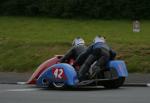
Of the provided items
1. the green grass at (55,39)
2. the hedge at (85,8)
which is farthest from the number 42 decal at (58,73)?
the hedge at (85,8)

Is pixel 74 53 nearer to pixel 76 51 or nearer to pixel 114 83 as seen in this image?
pixel 76 51

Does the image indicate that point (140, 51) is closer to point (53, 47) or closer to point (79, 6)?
point (53, 47)

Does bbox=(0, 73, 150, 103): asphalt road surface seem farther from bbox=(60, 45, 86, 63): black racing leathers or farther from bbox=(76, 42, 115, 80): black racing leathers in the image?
bbox=(60, 45, 86, 63): black racing leathers

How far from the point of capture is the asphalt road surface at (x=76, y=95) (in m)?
17.7

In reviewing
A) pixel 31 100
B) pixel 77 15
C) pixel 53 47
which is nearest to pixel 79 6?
pixel 77 15

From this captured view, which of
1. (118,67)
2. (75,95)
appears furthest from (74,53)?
(75,95)

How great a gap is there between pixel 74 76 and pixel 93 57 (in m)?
0.87

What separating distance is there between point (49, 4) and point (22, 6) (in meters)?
2.08

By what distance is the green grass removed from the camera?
1121 inches

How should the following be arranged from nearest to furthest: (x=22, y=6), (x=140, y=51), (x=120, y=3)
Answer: (x=140, y=51) < (x=120, y=3) < (x=22, y=6)

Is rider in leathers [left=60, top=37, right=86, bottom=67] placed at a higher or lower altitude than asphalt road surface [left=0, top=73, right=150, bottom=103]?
higher

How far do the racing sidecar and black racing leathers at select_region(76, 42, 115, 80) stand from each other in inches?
6.7

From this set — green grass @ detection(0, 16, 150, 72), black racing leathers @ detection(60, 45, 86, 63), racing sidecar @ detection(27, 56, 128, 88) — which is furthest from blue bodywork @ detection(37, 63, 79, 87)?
green grass @ detection(0, 16, 150, 72)

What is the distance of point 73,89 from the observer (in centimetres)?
2153
